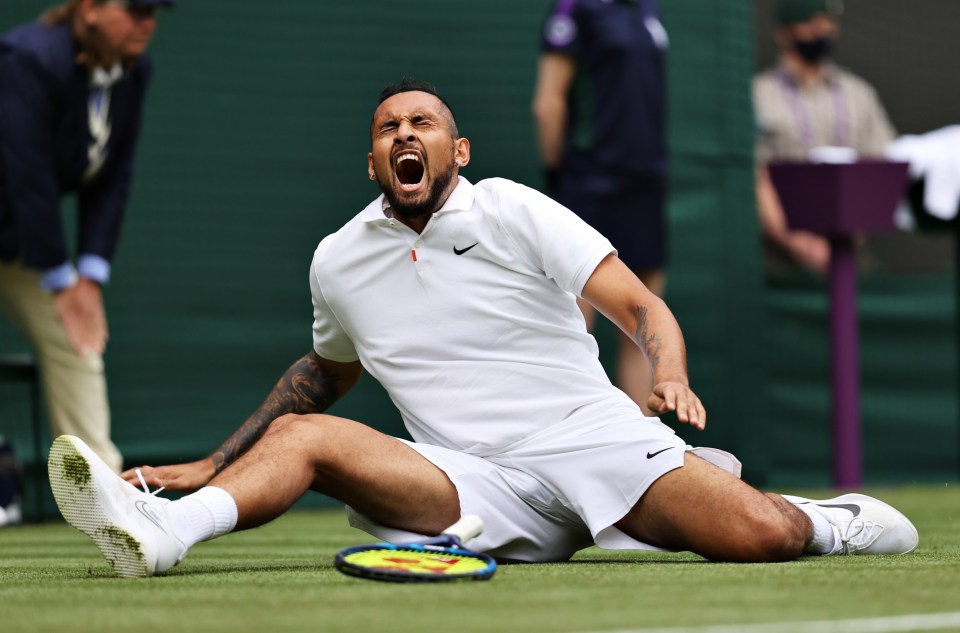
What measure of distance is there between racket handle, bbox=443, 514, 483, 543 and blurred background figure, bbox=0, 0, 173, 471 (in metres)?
3.44

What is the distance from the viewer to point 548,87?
316 inches

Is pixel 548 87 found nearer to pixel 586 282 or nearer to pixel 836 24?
pixel 836 24

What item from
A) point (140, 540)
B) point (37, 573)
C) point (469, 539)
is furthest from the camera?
point (37, 573)

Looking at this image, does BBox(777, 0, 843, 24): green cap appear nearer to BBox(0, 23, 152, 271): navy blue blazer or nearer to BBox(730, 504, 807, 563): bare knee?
BBox(0, 23, 152, 271): navy blue blazer

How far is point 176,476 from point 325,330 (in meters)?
0.68

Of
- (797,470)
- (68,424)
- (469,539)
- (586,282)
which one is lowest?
(797,470)

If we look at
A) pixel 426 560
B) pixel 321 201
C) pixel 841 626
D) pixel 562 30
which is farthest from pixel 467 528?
pixel 321 201

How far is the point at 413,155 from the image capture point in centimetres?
458

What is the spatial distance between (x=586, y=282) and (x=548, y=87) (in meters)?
3.74

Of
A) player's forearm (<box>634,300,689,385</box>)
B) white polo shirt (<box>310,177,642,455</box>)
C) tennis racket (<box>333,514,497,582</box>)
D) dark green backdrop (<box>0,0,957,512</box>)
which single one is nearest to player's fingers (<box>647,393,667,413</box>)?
player's forearm (<box>634,300,689,385</box>)

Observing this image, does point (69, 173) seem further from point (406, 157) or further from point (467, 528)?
point (467, 528)

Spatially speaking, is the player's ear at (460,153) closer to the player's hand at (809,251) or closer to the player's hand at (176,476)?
the player's hand at (176,476)

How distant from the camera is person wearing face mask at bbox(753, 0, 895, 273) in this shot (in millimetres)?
9508

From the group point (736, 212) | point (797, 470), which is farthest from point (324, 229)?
point (797, 470)
